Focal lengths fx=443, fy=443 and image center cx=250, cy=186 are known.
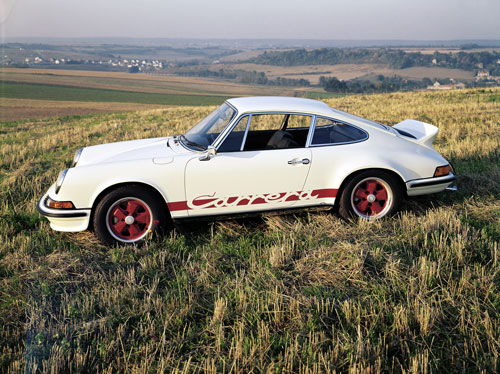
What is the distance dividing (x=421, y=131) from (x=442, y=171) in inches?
30.3

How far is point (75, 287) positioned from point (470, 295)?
3.41 metres

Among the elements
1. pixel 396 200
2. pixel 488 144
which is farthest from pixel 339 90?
pixel 396 200

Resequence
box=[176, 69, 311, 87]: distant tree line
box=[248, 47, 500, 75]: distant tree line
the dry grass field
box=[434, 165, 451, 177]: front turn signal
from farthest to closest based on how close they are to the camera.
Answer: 1. box=[248, 47, 500, 75]: distant tree line
2. box=[176, 69, 311, 87]: distant tree line
3. box=[434, 165, 451, 177]: front turn signal
4. the dry grass field

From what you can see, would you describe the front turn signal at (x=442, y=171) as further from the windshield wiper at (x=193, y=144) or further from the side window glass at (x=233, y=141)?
the windshield wiper at (x=193, y=144)

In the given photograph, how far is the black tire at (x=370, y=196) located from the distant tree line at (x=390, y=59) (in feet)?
280

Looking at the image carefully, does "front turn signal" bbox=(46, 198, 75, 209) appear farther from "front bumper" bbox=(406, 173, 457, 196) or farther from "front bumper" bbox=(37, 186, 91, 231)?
"front bumper" bbox=(406, 173, 457, 196)

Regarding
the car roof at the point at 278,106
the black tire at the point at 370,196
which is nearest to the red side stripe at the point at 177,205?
the car roof at the point at 278,106

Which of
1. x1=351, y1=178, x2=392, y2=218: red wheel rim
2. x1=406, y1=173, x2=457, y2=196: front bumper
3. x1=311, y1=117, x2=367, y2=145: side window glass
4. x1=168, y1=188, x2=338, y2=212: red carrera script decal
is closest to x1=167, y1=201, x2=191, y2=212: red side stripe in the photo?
x1=168, y1=188, x2=338, y2=212: red carrera script decal

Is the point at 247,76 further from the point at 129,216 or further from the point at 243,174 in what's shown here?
the point at 129,216

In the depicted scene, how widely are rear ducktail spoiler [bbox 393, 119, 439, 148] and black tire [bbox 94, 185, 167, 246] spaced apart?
336 cm

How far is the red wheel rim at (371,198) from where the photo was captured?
5.31m

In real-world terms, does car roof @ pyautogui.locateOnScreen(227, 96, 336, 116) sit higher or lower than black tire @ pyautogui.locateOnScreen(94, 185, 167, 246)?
higher

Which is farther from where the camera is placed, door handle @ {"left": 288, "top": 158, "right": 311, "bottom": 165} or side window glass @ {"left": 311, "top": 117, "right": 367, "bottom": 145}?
side window glass @ {"left": 311, "top": 117, "right": 367, "bottom": 145}

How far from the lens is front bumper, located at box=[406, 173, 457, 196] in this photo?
537cm
